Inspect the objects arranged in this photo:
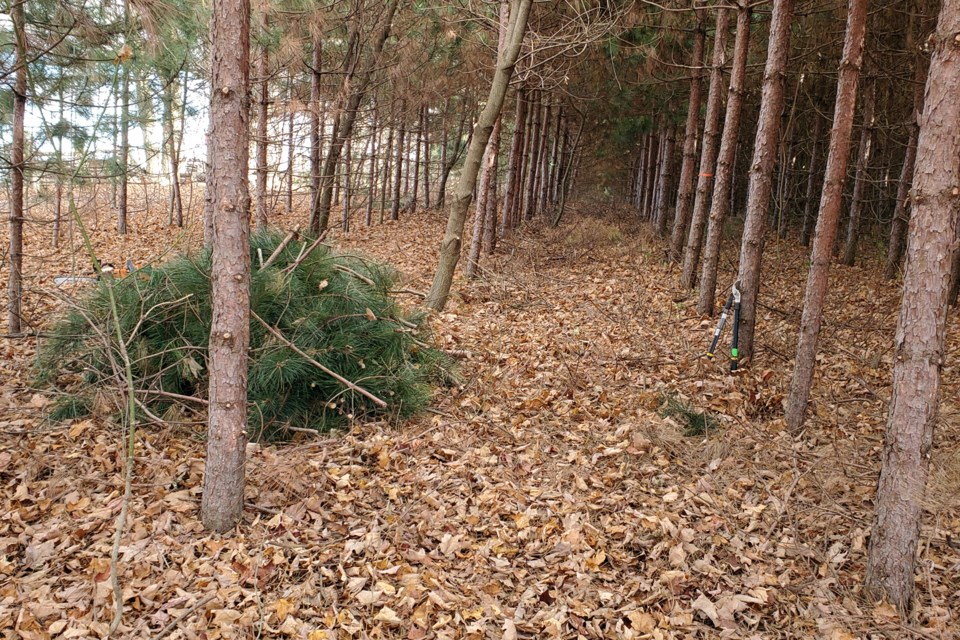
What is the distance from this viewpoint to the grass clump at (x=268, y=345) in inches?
205

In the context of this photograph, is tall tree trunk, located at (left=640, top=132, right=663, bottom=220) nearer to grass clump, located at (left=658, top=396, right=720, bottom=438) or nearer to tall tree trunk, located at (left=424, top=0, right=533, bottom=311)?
tall tree trunk, located at (left=424, top=0, right=533, bottom=311)

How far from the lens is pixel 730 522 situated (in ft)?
14.1

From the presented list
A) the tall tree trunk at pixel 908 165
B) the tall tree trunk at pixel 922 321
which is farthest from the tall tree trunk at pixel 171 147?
the tall tree trunk at pixel 908 165

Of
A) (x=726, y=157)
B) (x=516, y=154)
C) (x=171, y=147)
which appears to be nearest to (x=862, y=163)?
(x=726, y=157)

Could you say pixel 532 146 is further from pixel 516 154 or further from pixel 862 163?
pixel 862 163

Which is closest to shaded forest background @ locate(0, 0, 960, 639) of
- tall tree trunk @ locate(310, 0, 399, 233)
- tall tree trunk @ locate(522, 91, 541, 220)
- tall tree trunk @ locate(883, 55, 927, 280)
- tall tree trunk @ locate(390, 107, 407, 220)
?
tall tree trunk @ locate(883, 55, 927, 280)

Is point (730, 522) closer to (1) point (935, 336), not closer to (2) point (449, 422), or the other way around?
(1) point (935, 336)

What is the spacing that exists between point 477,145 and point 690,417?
4682 millimetres

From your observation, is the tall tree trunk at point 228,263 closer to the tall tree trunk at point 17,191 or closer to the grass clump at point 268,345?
the grass clump at point 268,345

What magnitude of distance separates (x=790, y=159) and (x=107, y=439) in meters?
17.5

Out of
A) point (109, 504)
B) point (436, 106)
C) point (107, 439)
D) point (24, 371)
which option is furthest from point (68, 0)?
point (436, 106)

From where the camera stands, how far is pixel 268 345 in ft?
17.2

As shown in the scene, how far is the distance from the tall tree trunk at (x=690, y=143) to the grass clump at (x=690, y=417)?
22.6 feet

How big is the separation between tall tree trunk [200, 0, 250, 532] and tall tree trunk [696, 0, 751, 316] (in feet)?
22.9
